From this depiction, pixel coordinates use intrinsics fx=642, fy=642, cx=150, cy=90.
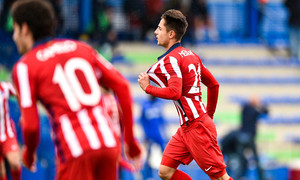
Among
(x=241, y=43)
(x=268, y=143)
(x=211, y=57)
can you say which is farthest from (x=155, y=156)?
(x=241, y=43)

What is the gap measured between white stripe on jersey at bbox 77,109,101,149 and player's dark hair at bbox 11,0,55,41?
618mm

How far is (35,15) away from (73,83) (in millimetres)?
520

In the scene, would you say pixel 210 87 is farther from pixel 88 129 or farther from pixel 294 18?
pixel 294 18

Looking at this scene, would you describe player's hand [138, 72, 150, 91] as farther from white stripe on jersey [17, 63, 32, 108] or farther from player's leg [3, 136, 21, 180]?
player's leg [3, 136, 21, 180]

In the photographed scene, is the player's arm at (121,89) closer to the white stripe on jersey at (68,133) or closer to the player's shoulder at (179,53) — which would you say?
the white stripe on jersey at (68,133)

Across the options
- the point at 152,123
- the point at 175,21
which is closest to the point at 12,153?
the point at 175,21

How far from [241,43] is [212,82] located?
1455 centimetres

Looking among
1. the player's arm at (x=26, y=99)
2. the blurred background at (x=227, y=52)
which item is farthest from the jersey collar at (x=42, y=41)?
the blurred background at (x=227, y=52)

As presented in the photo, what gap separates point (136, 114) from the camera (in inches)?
639

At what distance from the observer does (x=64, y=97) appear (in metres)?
4.23

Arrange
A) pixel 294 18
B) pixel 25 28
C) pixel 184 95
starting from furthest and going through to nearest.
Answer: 1. pixel 294 18
2. pixel 184 95
3. pixel 25 28

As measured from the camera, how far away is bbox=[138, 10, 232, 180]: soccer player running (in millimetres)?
5633

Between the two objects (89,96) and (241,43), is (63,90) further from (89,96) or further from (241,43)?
(241,43)

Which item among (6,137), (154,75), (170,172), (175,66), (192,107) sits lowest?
(6,137)
